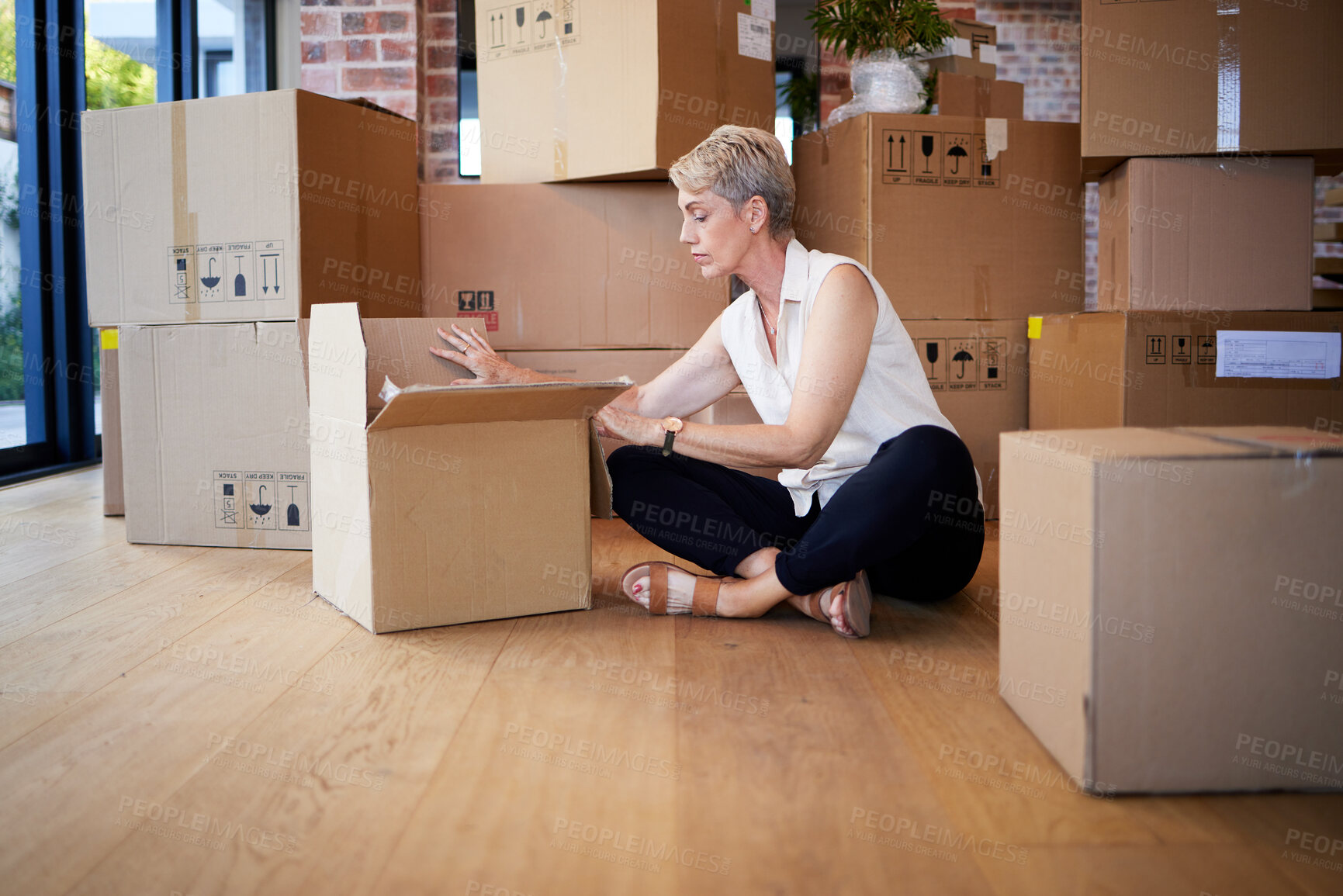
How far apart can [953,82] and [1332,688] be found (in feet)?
6.03

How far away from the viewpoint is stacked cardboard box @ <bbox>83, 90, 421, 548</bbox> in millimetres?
1954

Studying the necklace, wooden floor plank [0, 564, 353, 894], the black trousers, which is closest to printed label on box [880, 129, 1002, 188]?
the necklace

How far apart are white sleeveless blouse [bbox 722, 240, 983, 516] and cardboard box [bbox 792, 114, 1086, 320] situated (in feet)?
2.61

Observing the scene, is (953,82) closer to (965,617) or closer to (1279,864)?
(965,617)

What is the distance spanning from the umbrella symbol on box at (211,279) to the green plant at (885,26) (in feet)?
4.84

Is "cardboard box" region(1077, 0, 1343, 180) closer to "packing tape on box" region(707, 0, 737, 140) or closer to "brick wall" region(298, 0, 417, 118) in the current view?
"packing tape on box" region(707, 0, 737, 140)

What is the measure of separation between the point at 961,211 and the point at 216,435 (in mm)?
1702

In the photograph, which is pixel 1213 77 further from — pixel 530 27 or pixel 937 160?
pixel 530 27

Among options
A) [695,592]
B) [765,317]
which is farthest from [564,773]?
[765,317]

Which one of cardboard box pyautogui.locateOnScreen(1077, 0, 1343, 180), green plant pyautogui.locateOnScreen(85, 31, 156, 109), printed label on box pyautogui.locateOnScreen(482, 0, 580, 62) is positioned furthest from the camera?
green plant pyautogui.locateOnScreen(85, 31, 156, 109)

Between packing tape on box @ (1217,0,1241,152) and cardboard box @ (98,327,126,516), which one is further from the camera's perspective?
cardboard box @ (98,327,126,516)

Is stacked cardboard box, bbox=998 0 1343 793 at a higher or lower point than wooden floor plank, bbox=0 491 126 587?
higher

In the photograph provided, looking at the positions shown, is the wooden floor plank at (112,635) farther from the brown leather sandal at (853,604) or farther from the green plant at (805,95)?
the green plant at (805,95)

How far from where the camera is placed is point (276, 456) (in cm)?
201
